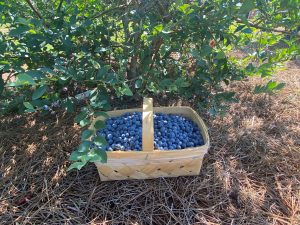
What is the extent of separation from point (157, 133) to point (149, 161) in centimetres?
17

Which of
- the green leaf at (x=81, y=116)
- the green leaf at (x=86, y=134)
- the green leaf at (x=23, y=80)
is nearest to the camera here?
the green leaf at (x=23, y=80)

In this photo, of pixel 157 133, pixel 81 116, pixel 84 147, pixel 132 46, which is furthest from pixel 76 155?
pixel 132 46

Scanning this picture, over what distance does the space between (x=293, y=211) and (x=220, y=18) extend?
37.4 inches

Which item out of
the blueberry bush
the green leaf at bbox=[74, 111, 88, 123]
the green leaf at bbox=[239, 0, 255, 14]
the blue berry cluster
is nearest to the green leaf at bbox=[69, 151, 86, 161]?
the blueberry bush

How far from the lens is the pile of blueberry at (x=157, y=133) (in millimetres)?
1224

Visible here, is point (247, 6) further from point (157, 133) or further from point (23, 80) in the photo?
point (23, 80)

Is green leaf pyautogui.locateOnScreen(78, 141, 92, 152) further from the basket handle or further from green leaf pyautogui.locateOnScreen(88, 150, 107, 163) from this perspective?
the basket handle

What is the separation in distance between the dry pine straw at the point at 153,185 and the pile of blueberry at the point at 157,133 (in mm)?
209

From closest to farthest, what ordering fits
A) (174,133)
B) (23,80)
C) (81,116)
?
(23,80)
(81,116)
(174,133)

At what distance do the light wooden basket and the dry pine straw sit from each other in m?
0.06

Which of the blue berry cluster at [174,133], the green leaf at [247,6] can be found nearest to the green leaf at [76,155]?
the blue berry cluster at [174,133]

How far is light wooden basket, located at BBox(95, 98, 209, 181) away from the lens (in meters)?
1.12

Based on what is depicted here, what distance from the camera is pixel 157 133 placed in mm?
1285

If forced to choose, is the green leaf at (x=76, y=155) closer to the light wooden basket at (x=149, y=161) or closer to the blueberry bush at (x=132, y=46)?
the blueberry bush at (x=132, y=46)
